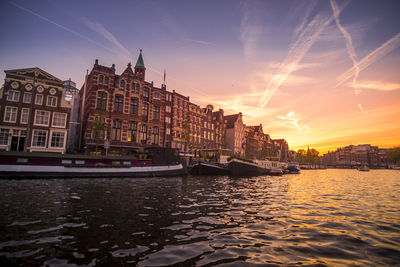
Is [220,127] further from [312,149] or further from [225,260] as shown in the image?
[312,149]

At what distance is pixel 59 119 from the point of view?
118 feet

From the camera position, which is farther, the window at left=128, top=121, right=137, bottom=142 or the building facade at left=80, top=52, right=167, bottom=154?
the window at left=128, top=121, right=137, bottom=142

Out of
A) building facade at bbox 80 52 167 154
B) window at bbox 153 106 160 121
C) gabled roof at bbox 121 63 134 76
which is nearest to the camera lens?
building facade at bbox 80 52 167 154

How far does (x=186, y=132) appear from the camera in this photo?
49719 mm

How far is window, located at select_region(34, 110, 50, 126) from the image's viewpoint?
34.4 m

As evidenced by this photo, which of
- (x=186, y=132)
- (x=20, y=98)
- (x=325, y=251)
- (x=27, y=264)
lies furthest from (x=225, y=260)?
(x=186, y=132)

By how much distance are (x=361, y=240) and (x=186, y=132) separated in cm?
4422

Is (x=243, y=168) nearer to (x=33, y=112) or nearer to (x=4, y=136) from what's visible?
(x=33, y=112)

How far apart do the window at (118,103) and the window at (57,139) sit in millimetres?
10251

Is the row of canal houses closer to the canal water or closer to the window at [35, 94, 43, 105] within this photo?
the window at [35, 94, 43, 105]

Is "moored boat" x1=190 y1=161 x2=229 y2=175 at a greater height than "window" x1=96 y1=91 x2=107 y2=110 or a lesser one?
lesser

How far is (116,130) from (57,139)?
31.6ft

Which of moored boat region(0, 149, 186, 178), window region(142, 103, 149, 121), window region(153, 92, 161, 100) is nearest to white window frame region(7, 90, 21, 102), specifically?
moored boat region(0, 149, 186, 178)

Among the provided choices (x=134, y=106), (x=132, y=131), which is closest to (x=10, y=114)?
(x=132, y=131)
